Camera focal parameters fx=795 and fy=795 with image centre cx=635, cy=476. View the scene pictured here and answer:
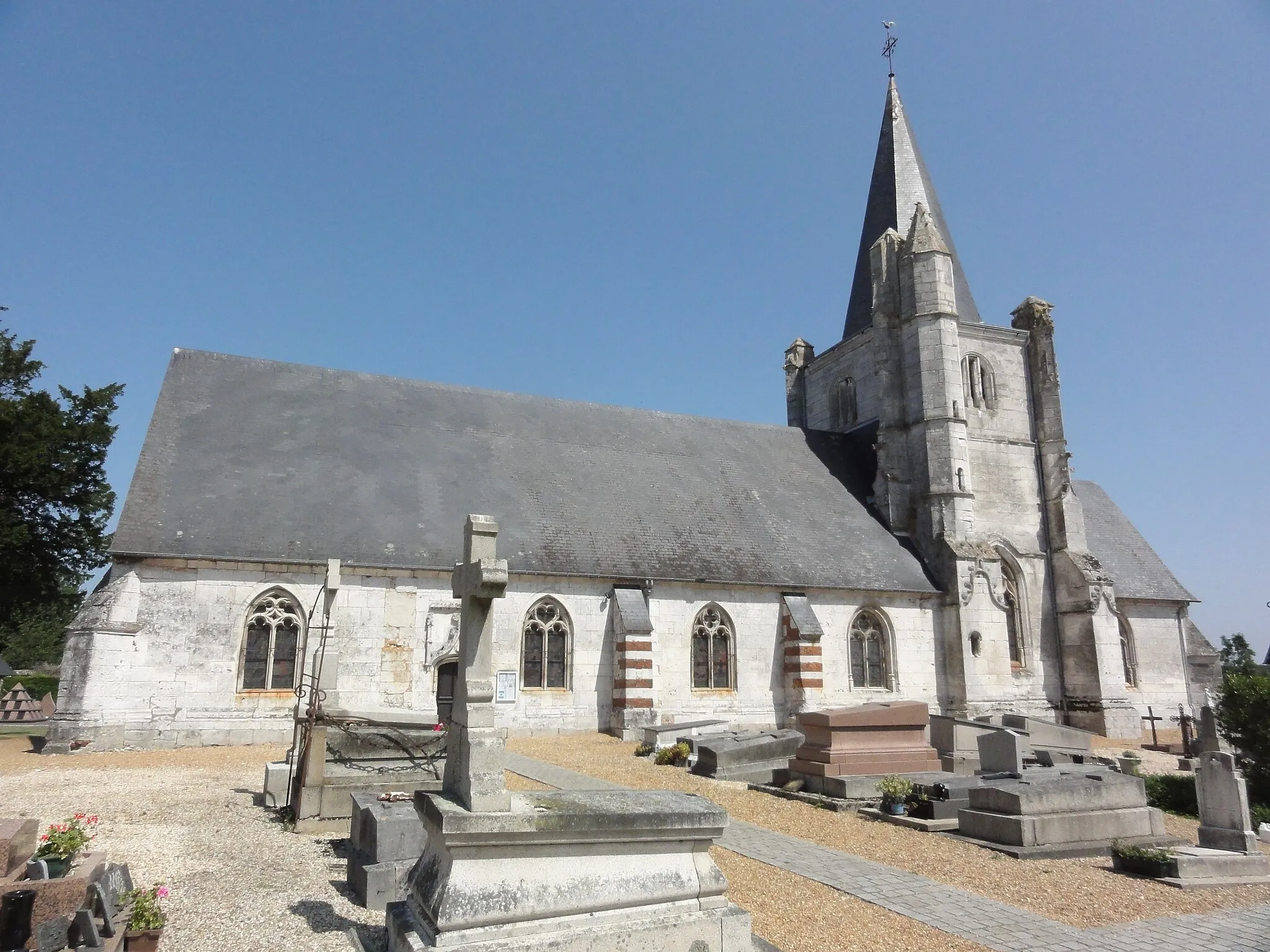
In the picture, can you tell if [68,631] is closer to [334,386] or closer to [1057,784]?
[334,386]

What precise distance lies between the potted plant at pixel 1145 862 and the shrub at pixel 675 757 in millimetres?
7506

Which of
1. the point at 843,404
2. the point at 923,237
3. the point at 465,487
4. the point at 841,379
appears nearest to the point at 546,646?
the point at 465,487

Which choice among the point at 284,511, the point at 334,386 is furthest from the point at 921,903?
the point at 334,386

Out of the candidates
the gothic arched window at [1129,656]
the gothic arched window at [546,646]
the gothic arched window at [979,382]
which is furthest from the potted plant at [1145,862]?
the gothic arched window at [1129,656]

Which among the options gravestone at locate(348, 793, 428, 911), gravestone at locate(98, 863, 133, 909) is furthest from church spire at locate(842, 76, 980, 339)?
gravestone at locate(98, 863, 133, 909)

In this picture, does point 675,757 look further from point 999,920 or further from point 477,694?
point 477,694

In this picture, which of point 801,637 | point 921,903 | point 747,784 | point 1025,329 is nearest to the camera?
point 921,903

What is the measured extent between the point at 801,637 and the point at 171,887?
15.1 m

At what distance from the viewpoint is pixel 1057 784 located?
9188 mm

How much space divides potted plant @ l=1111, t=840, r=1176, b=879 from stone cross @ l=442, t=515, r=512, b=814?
6.77 meters

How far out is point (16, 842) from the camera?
17.0 feet

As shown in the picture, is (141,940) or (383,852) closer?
(141,940)

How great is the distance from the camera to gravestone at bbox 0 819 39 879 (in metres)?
5.04

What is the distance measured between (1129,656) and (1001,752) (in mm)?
16523
